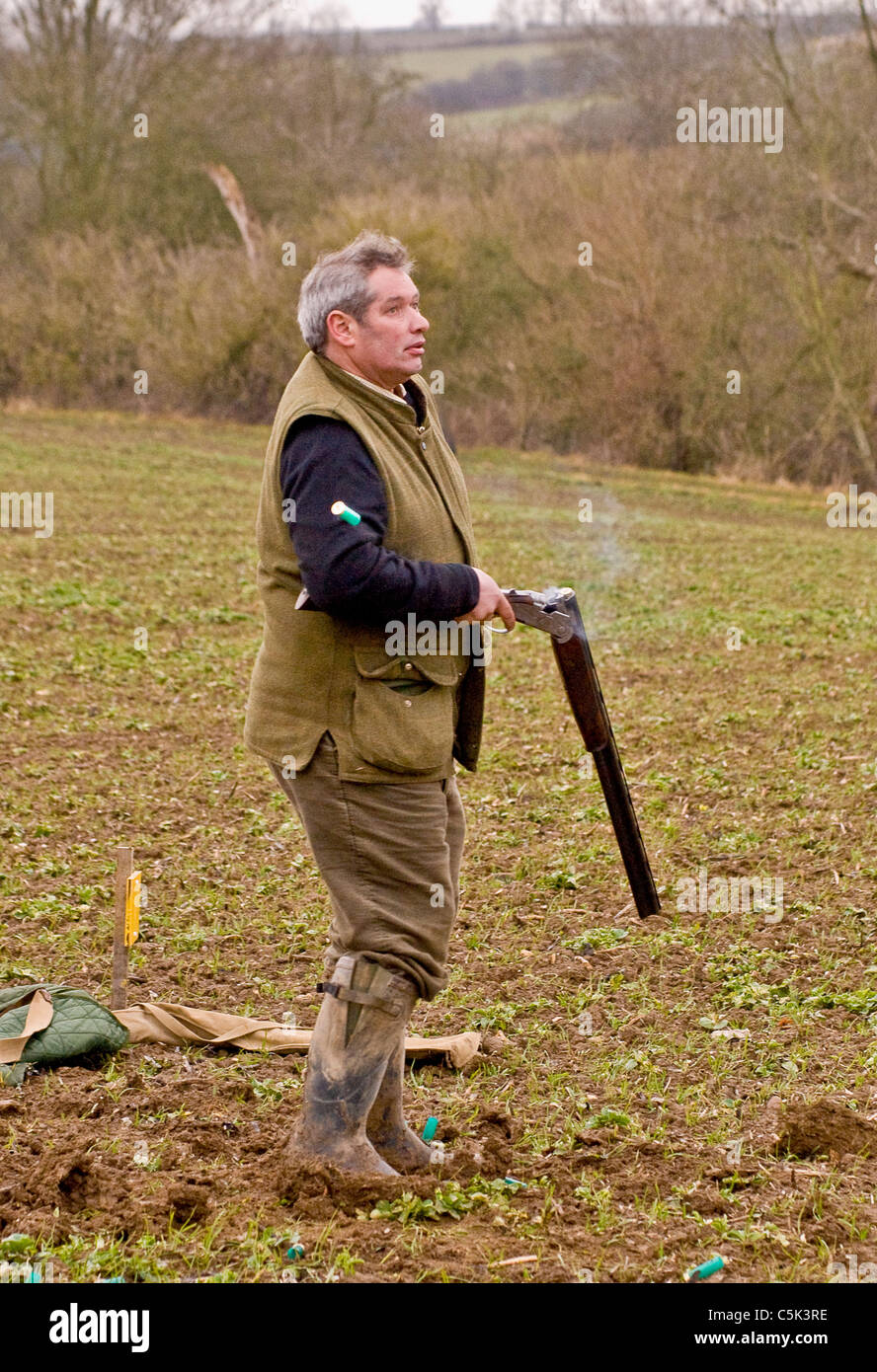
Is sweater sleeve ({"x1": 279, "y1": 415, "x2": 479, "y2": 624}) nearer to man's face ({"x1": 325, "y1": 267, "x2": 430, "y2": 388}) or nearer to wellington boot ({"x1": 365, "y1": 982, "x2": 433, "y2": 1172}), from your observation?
man's face ({"x1": 325, "y1": 267, "x2": 430, "y2": 388})

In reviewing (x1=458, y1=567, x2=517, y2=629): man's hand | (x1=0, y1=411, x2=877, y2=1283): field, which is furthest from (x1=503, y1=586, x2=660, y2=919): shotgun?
(x1=0, y1=411, x2=877, y2=1283): field

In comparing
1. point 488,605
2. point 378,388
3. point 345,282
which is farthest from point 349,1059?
point 345,282

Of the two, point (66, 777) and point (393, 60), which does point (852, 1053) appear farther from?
point (393, 60)

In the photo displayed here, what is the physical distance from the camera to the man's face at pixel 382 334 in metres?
3.70

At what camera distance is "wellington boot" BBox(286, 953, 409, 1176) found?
12.3 feet

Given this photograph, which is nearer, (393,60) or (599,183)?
(599,183)

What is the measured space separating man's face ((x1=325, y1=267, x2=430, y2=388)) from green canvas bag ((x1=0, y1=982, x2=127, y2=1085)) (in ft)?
7.63

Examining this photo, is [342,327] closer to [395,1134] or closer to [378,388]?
[378,388]

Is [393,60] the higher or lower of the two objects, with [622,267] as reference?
higher

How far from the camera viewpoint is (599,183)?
32312 mm

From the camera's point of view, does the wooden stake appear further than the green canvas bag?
Yes

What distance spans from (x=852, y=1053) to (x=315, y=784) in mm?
2389

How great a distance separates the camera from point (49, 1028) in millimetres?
4715
